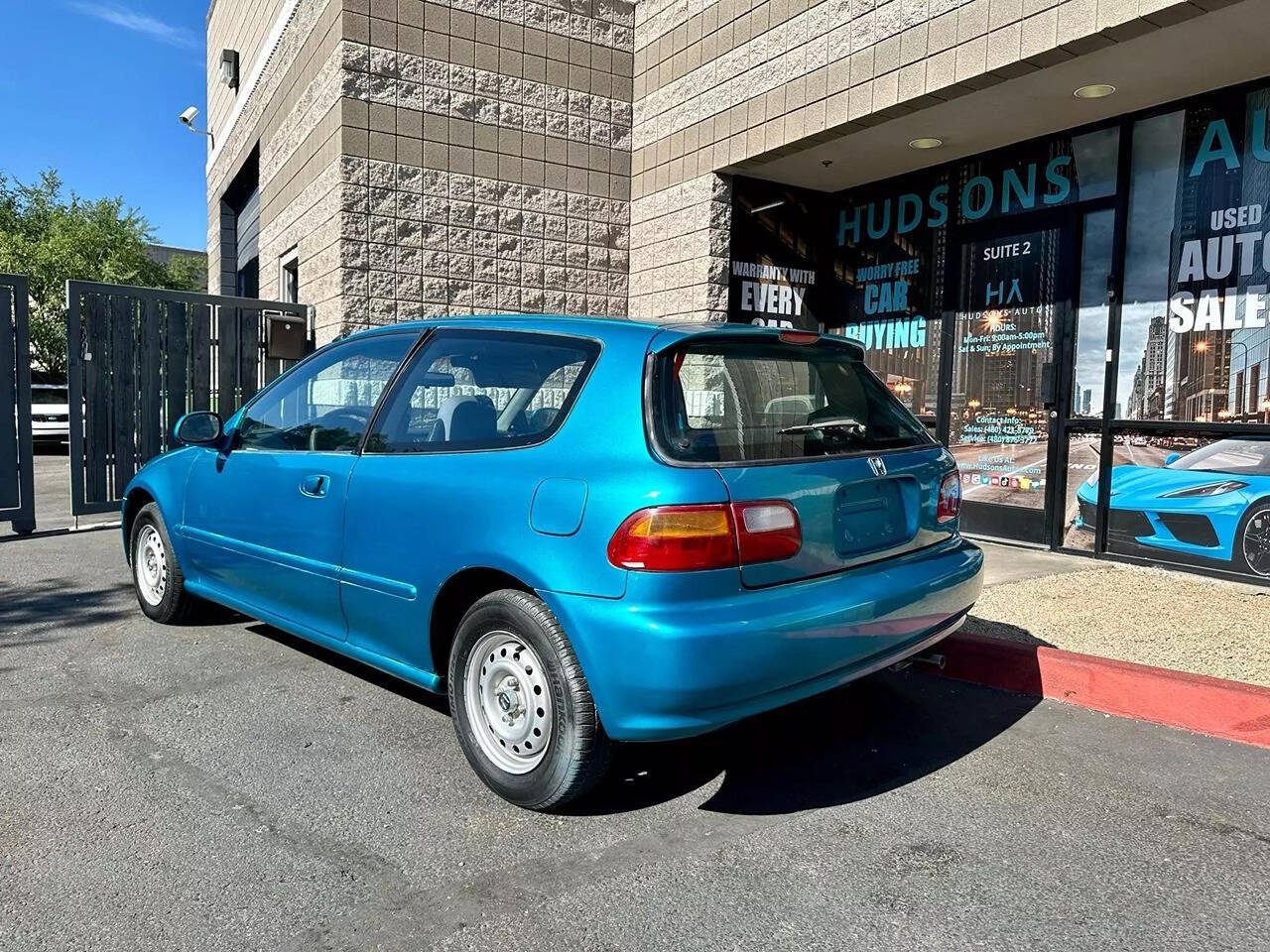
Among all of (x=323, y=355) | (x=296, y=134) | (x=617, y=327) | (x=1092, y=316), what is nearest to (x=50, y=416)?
(x=296, y=134)

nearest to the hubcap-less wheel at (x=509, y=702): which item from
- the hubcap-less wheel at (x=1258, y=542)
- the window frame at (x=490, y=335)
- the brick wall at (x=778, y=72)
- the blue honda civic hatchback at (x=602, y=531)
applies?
the blue honda civic hatchback at (x=602, y=531)

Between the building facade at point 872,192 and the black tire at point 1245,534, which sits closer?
the black tire at point 1245,534

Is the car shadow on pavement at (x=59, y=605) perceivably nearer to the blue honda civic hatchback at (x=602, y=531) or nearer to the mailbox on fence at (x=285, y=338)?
the blue honda civic hatchback at (x=602, y=531)

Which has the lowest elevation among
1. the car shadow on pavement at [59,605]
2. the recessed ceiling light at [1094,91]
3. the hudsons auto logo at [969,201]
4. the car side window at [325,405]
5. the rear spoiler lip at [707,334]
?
the car shadow on pavement at [59,605]

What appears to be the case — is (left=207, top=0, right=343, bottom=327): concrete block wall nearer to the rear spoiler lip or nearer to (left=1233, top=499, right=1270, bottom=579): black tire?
the rear spoiler lip

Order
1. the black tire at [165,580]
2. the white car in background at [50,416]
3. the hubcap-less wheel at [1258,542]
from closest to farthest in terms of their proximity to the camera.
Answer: the black tire at [165,580] → the hubcap-less wheel at [1258,542] → the white car in background at [50,416]

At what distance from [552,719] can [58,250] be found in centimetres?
3468

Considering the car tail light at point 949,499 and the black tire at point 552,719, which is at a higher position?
the car tail light at point 949,499

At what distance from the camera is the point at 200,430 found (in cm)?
464

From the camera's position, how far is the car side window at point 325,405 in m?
3.98

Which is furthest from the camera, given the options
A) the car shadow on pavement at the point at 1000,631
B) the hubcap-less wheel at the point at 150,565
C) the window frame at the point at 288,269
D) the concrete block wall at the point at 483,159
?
the window frame at the point at 288,269

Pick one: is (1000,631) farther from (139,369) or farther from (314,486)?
(139,369)

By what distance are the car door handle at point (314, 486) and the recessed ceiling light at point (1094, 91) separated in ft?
19.6

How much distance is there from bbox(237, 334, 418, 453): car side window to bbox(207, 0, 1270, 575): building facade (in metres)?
4.07
